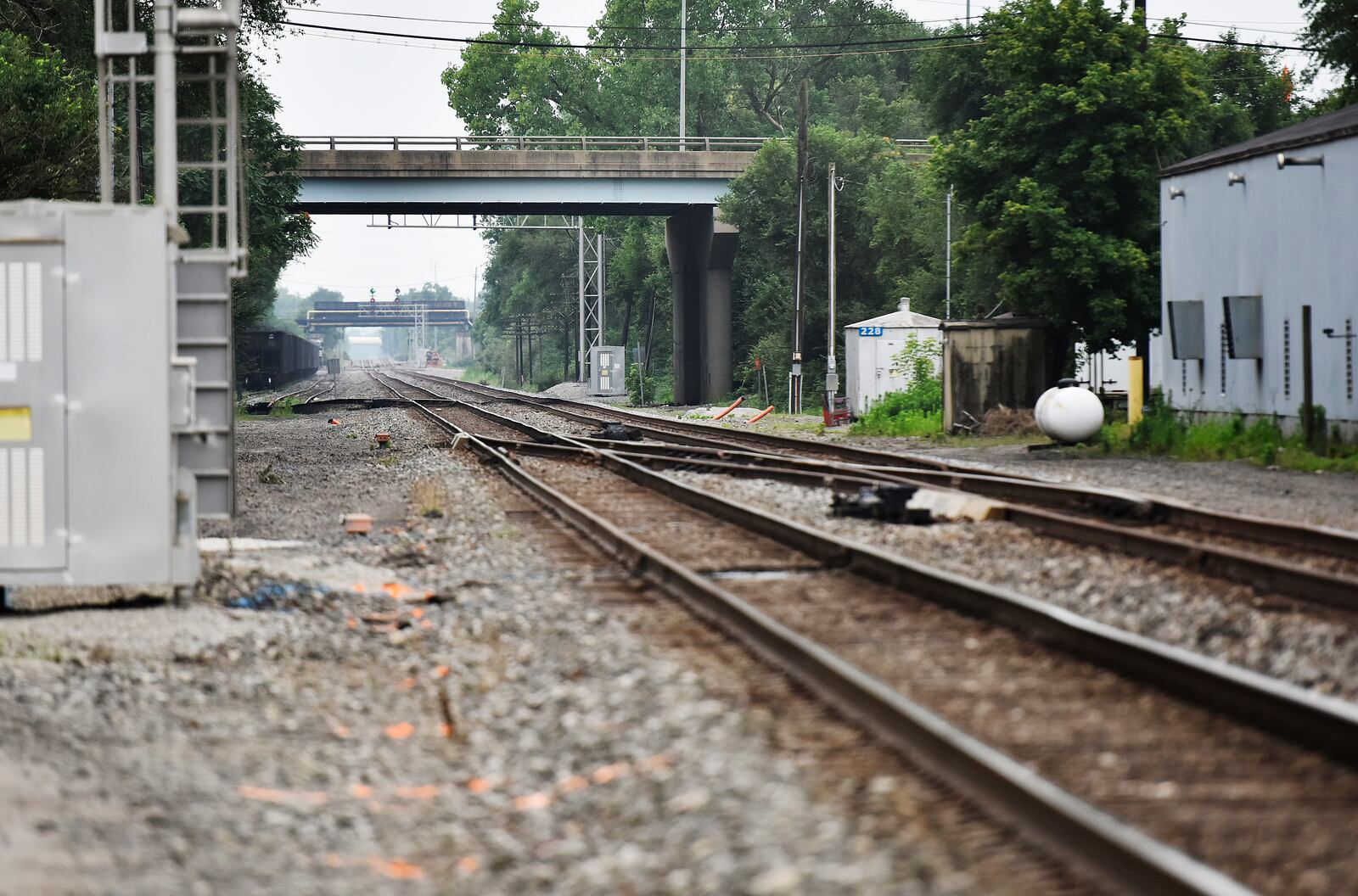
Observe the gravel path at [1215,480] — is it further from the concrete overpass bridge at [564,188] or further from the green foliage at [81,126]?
the concrete overpass bridge at [564,188]

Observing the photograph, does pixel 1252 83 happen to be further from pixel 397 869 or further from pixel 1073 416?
pixel 397 869

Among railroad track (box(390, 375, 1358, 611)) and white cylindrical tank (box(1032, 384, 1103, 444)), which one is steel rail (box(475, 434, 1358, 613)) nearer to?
railroad track (box(390, 375, 1358, 611))

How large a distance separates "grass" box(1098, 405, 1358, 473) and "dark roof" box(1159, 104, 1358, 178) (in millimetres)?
4119

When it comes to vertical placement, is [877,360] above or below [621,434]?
above

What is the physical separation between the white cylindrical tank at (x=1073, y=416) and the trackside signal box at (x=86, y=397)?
53.7 feet

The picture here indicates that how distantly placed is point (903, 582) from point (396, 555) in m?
4.62

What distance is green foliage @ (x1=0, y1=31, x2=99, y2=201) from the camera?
907 inches

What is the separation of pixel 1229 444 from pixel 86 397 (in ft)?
55.3

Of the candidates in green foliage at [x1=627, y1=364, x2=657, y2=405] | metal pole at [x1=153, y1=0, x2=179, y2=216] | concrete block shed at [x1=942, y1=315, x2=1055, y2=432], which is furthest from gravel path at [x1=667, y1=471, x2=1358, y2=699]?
green foliage at [x1=627, y1=364, x2=657, y2=405]

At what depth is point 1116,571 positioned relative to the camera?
10.2 metres

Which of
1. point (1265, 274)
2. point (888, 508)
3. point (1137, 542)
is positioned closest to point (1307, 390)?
point (1265, 274)

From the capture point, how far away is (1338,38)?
125 ft

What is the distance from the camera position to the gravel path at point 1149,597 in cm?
735

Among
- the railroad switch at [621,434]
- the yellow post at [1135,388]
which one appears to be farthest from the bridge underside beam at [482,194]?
the yellow post at [1135,388]
